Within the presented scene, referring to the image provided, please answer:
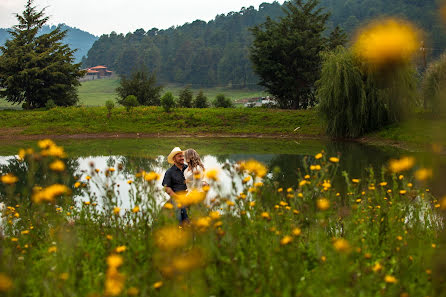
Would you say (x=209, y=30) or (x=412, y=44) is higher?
(x=209, y=30)

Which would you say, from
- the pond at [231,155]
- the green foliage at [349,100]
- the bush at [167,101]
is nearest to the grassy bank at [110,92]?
the bush at [167,101]

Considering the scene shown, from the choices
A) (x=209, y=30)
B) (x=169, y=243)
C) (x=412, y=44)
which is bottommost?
(x=169, y=243)

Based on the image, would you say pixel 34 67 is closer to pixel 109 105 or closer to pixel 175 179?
pixel 109 105

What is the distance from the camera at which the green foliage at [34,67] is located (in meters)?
37.9

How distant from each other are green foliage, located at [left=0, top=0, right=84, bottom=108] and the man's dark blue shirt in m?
33.9

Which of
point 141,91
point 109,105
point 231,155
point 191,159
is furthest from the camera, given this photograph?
point 141,91

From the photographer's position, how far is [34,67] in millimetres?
38125

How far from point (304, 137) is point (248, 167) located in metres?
24.9

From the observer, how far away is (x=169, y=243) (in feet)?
6.24

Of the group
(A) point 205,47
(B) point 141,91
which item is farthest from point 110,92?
(B) point 141,91

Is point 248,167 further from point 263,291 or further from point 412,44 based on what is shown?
point 412,44

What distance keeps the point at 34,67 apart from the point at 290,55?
71.3 ft

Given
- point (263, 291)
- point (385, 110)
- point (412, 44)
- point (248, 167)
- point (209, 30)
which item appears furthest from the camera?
point (209, 30)

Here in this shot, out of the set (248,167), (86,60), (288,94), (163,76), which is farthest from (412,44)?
(86,60)
